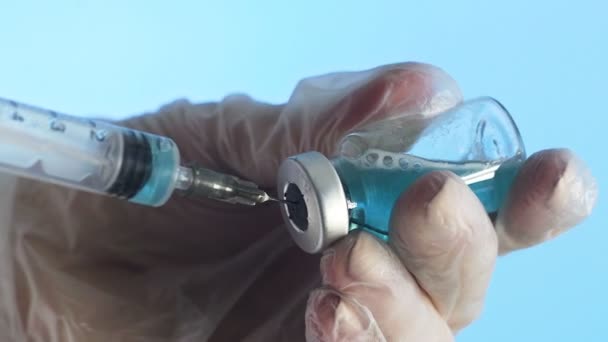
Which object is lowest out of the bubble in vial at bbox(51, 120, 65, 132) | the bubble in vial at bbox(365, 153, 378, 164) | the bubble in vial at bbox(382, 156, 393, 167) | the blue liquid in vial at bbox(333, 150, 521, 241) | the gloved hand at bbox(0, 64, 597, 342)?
the gloved hand at bbox(0, 64, 597, 342)

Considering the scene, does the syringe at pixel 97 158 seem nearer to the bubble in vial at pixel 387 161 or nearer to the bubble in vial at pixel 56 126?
the bubble in vial at pixel 56 126

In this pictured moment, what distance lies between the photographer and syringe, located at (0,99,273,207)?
0.50 meters

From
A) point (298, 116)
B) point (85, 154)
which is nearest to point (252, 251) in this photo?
point (298, 116)

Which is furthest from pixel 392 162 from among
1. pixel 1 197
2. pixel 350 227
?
pixel 1 197

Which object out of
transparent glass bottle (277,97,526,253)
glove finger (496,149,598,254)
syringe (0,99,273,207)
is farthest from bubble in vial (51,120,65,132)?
glove finger (496,149,598,254)

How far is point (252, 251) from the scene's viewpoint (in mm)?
721

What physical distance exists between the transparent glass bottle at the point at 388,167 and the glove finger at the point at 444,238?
0.03 metres

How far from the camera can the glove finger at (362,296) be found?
0.46 m

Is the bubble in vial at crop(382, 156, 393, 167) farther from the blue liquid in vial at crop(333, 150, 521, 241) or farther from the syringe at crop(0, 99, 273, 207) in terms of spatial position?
the syringe at crop(0, 99, 273, 207)

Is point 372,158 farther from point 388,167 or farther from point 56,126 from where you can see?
point 56,126

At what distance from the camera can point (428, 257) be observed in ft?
1.55

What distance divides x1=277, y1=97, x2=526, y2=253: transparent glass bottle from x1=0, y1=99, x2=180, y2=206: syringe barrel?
10 cm

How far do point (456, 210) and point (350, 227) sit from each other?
8cm

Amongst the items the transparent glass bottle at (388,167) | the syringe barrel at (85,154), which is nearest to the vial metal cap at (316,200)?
the transparent glass bottle at (388,167)
